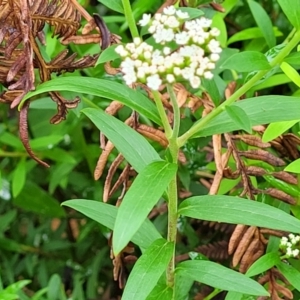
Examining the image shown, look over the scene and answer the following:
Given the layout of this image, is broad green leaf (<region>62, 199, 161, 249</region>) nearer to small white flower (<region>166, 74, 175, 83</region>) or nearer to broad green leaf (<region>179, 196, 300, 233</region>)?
broad green leaf (<region>179, 196, 300, 233</region>)

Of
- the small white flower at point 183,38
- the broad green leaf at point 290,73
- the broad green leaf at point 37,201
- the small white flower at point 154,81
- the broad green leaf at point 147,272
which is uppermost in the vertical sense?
the small white flower at point 183,38

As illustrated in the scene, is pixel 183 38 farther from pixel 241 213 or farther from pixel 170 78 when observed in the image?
pixel 241 213

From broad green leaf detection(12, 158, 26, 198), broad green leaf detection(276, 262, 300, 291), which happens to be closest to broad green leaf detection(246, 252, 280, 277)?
broad green leaf detection(276, 262, 300, 291)

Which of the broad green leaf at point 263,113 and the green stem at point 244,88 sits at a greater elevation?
the green stem at point 244,88

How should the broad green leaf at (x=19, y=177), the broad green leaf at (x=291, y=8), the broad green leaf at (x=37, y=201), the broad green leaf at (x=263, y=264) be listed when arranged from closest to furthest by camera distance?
the broad green leaf at (x=291, y=8) < the broad green leaf at (x=263, y=264) < the broad green leaf at (x=19, y=177) < the broad green leaf at (x=37, y=201)

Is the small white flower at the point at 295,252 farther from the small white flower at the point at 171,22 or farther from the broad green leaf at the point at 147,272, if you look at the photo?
the small white flower at the point at 171,22

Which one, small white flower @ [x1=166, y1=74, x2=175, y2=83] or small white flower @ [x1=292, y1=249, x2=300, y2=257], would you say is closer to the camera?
small white flower @ [x1=166, y1=74, x2=175, y2=83]

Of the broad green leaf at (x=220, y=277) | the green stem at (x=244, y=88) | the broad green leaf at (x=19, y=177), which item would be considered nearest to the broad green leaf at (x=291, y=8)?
the green stem at (x=244, y=88)
